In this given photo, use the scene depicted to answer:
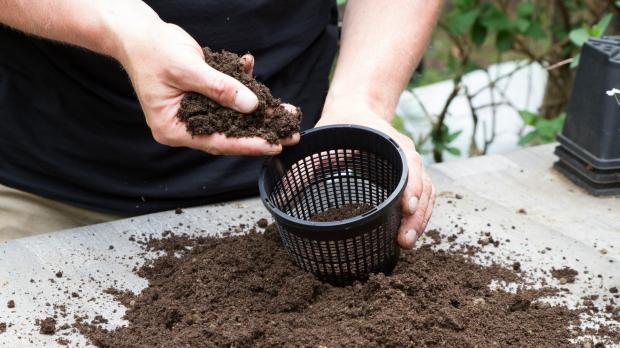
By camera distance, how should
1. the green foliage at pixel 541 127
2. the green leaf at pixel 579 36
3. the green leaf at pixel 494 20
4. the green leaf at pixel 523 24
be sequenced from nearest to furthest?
the green leaf at pixel 579 36
the green foliage at pixel 541 127
the green leaf at pixel 523 24
the green leaf at pixel 494 20

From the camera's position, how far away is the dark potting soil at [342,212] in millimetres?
1634

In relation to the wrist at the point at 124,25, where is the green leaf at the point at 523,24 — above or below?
below

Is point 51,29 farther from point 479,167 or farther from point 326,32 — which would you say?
point 479,167

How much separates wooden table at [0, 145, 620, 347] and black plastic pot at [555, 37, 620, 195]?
1.9 inches

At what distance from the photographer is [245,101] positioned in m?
1.42

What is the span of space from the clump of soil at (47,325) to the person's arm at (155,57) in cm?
42

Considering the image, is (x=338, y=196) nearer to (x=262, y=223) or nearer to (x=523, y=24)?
(x=262, y=223)

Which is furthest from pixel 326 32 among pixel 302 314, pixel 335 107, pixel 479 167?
pixel 302 314

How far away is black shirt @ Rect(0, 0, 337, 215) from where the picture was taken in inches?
70.7

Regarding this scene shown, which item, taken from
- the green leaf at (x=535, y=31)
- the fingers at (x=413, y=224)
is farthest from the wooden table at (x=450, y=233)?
the green leaf at (x=535, y=31)

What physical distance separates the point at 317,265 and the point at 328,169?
24 cm

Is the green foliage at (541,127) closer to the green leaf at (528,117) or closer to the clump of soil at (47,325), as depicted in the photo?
the green leaf at (528,117)

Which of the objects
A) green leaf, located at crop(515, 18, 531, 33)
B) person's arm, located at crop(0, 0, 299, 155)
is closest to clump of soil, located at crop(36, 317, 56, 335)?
person's arm, located at crop(0, 0, 299, 155)

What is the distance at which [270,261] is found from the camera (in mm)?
1617
